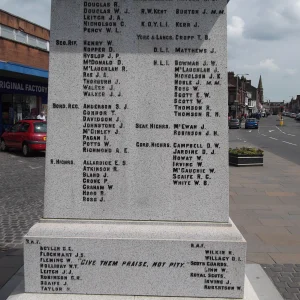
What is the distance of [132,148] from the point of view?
A: 3672 mm

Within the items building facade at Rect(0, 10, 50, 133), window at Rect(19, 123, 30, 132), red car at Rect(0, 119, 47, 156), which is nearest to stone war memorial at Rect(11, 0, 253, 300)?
red car at Rect(0, 119, 47, 156)

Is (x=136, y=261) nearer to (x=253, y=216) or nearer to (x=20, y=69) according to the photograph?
(x=253, y=216)

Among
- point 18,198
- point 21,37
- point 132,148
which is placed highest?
point 21,37

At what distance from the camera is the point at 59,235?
357cm

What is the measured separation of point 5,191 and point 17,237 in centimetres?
451

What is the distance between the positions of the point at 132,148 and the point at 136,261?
3.21 feet

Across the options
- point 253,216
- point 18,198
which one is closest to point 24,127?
point 18,198

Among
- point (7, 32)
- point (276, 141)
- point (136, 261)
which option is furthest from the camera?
point (276, 141)

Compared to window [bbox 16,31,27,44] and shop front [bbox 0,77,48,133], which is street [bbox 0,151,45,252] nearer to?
shop front [bbox 0,77,48,133]

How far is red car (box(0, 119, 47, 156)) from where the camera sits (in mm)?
18875

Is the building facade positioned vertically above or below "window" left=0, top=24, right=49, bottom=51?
below

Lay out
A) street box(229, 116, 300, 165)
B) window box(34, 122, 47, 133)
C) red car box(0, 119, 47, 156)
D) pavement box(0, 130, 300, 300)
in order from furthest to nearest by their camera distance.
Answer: street box(229, 116, 300, 165) → window box(34, 122, 47, 133) → red car box(0, 119, 47, 156) → pavement box(0, 130, 300, 300)

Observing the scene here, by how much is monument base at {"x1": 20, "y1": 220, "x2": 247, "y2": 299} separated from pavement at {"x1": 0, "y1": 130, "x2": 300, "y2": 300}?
1.13 metres

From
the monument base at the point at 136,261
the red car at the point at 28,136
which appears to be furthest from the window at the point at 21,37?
the monument base at the point at 136,261
